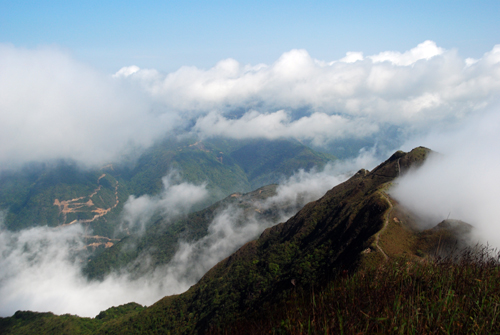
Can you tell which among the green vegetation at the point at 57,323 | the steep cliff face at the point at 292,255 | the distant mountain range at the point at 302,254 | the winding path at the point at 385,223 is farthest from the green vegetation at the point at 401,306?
the green vegetation at the point at 57,323

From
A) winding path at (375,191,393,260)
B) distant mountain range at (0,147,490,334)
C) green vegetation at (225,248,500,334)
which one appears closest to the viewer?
green vegetation at (225,248,500,334)

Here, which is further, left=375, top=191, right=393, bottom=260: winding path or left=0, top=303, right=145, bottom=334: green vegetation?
left=0, top=303, right=145, bottom=334: green vegetation

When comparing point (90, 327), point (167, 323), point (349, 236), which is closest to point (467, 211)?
point (349, 236)

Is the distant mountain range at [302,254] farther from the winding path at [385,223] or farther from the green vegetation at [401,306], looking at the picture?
the green vegetation at [401,306]

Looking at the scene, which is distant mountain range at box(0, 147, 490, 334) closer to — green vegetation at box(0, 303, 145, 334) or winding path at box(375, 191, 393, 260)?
winding path at box(375, 191, 393, 260)

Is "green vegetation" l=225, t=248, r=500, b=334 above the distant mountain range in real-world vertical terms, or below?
above

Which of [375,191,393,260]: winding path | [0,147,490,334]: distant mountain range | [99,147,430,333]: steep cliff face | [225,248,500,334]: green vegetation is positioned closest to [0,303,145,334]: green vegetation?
→ [0,147,490,334]: distant mountain range

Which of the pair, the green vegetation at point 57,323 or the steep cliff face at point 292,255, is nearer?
the steep cliff face at point 292,255

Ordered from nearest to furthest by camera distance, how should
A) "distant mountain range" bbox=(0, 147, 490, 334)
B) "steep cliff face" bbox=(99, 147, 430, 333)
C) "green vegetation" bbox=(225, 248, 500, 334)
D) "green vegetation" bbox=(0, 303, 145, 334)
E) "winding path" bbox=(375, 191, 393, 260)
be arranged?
"green vegetation" bbox=(225, 248, 500, 334) < "winding path" bbox=(375, 191, 393, 260) < "distant mountain range" bbox=(0, 147, 490, 334) < "steep cliff face" bbox=(99, 147, 430, 333) < "green vegetation" bbox=(0, 303, 145, 334)
